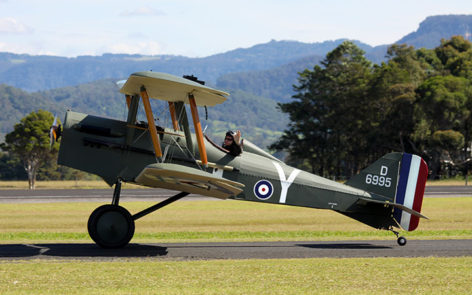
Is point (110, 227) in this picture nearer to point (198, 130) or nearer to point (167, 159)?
point (167, 159)

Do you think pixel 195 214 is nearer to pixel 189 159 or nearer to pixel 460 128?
pixel 189 159

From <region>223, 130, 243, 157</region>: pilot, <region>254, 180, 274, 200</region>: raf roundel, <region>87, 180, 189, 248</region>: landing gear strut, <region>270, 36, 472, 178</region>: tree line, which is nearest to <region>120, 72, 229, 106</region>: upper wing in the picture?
<region>223, 130, 243, 157</region>: pilot

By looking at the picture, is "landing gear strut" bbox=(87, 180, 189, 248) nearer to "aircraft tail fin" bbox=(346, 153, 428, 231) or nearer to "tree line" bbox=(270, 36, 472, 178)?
"aircraft tail fin" bbox=(346, 153, 428, 231)

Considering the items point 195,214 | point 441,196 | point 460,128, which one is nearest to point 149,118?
point 195,214

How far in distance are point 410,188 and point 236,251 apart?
4.76m

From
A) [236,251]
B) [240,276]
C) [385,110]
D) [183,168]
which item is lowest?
[236,251]

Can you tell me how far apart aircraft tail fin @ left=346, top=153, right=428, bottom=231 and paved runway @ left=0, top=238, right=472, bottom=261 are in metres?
0.88

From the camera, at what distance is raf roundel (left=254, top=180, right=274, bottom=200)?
14.2 metres

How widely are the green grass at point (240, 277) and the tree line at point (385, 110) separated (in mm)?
59013

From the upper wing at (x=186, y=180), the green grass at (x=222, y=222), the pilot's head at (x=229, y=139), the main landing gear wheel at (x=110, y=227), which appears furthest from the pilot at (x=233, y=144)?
the green grass at (x=222, y=222)

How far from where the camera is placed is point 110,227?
43.4ft

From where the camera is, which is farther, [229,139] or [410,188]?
[410,188]

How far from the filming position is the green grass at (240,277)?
29.3 feet

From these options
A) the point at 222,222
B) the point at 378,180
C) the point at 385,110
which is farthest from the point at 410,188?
the point at 385,110
